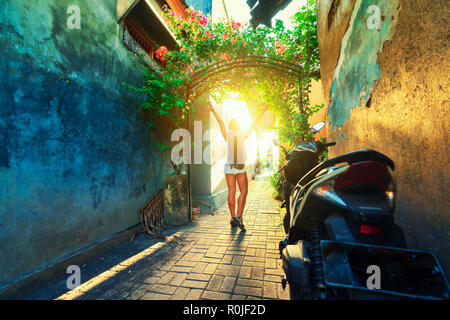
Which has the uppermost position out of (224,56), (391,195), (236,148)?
(224,56)

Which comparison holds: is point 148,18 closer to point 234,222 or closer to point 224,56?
point 224,56

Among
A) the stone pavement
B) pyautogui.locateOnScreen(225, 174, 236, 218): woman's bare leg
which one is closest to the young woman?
pyautogui.locateOnScreen(225, 174, 236, 218): woman's bare leg

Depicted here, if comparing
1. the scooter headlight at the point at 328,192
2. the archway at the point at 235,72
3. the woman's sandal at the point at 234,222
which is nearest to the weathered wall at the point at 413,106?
the scooter headlight at the point at 328,192

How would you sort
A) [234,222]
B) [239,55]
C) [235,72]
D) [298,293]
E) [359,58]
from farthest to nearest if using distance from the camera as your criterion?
[235,72] → [239,55] → [234,222] → [359,58] → [298,293]

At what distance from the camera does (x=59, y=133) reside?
2.43m

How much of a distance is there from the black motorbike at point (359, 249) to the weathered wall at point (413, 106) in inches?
22.7

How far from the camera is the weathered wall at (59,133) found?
6.44 ft

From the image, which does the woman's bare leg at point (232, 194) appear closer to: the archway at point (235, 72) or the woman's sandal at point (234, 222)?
the woman's sandal at point (234, 222)

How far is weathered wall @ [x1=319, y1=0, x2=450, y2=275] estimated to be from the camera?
1.28 meters

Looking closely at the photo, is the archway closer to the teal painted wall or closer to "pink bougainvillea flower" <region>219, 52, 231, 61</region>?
"pink bougainvillea flower" <region>219, 52, 231, 61</region>

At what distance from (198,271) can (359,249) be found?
2.01m

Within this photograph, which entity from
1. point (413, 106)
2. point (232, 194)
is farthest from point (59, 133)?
point (413, 106)

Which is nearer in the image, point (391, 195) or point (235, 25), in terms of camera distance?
point (391, 195)

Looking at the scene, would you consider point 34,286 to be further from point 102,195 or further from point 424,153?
→ point 424,153
